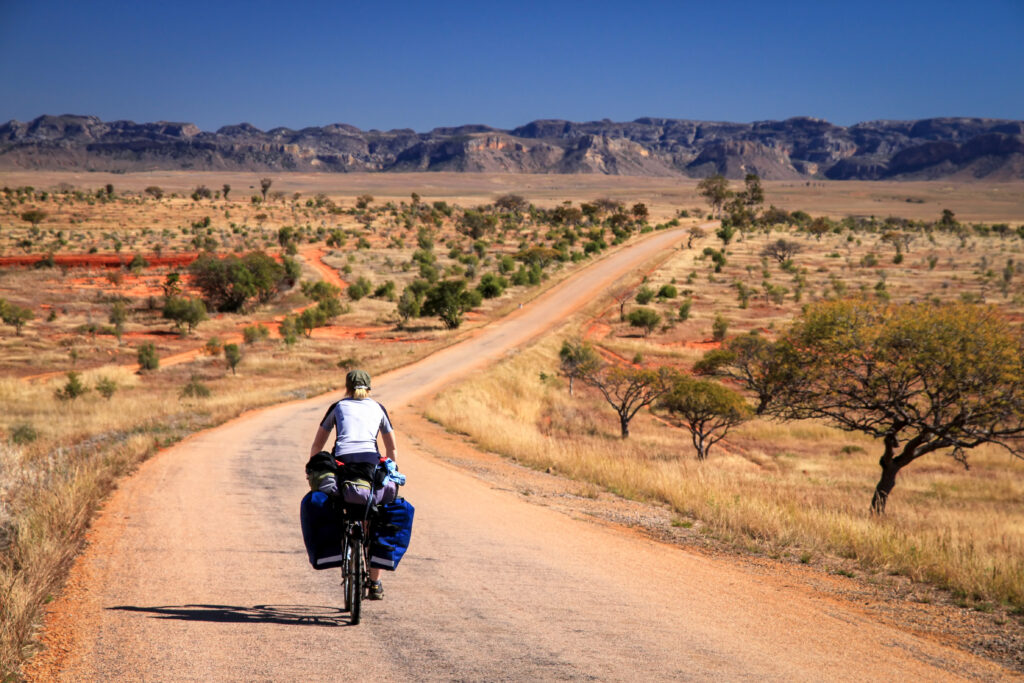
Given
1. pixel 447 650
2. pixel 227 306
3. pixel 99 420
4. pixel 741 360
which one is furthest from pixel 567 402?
pixel 227 306

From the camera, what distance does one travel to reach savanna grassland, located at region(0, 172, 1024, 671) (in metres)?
8.95

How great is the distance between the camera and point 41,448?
45.5ft

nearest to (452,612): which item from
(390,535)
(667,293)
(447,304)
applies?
(390,535)

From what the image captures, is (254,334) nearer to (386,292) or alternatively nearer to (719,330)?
(386,292)

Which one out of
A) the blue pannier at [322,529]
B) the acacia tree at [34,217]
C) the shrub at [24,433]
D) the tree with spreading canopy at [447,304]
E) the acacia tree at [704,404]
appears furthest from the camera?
the acacia tree at [34,217]

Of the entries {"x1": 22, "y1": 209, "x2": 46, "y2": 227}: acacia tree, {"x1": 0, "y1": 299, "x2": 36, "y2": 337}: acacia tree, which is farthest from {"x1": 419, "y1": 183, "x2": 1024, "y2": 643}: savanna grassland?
{"x1": 22, "y1": 209, "x2": 46, "y2": 227}: acacia tree

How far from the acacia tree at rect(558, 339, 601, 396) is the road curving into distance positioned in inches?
801

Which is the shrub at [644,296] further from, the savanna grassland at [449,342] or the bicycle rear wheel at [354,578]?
the bicycle rear wheel at [354,578]

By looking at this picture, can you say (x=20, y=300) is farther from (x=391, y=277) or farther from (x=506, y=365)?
(x=506, y=365)

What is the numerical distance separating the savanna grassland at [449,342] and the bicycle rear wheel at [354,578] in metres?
2.30

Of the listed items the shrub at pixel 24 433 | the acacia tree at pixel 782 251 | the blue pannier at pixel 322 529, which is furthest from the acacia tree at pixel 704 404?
the acacia tree at pixel 782 251

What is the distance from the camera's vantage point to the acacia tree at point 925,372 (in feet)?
47.9

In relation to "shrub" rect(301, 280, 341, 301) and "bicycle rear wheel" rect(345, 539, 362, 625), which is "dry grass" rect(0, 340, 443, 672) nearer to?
"bicycle rear wheel" rect(345, 539, 362, 625)

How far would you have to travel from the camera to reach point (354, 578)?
17.9 feet
